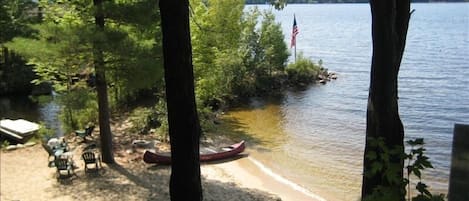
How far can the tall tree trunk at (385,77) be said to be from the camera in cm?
509

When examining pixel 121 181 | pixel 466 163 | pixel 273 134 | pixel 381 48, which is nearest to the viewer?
pixel 466 163

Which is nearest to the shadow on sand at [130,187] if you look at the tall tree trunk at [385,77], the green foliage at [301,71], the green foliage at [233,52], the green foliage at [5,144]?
the green foliage at [5,144]

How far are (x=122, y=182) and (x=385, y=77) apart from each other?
9.58 metres

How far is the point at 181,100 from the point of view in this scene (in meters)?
5.11

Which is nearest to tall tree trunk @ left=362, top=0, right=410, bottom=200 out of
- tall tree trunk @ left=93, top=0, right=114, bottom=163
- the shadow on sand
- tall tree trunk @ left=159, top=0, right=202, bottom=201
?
tall tree trunk @ left=159, top=0, right=202, bottom=201

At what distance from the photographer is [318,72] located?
127 ft

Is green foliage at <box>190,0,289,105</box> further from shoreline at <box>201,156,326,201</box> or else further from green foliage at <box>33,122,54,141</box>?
green foliage at <box>33,122,54,141</box>

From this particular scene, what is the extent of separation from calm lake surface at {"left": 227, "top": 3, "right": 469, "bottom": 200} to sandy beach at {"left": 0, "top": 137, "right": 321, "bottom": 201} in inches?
68.6

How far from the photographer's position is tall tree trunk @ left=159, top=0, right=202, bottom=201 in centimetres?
496

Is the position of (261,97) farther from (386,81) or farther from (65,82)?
(386,81)

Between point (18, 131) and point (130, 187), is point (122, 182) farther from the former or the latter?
point (18, 131)

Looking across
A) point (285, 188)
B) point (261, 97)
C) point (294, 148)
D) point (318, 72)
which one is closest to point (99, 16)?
point (285, 188)

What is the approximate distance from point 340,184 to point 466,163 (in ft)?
42.8

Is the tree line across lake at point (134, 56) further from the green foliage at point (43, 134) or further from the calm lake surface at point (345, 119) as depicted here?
the calm lake surface at point (345, 119)
